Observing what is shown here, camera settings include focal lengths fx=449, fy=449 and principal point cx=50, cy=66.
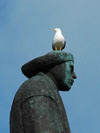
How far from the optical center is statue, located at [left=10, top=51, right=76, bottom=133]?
6.55 metres

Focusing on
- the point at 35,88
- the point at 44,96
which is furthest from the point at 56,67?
the point at 44,96

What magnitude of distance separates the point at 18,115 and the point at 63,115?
0.72 metres

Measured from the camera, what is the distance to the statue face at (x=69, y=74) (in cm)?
758

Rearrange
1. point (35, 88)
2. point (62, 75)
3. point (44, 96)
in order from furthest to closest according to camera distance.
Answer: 1. point (62, 75)
2. point (35, 88)
3. point (44, 96)

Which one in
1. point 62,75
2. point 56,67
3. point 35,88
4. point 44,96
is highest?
point 56,67

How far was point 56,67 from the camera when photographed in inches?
300

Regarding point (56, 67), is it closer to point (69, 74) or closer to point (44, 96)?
point (69, 74)

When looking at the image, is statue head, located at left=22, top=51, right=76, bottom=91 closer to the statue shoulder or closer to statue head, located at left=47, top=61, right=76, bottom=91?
statue head, located at left=47, top=61, right=76, bottom=91

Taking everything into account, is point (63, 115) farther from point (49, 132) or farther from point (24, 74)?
point (24, 74)

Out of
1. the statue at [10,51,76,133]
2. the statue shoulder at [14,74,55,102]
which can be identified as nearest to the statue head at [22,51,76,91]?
the statue at [10,51,76,133]

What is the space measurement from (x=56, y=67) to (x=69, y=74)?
25cm

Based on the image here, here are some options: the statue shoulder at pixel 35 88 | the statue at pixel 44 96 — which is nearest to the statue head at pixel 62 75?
the statue at pixel 44 96

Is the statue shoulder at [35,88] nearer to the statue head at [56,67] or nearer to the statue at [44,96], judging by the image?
the statue at [44,96]

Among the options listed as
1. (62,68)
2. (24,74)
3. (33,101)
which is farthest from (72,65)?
(33,101)
